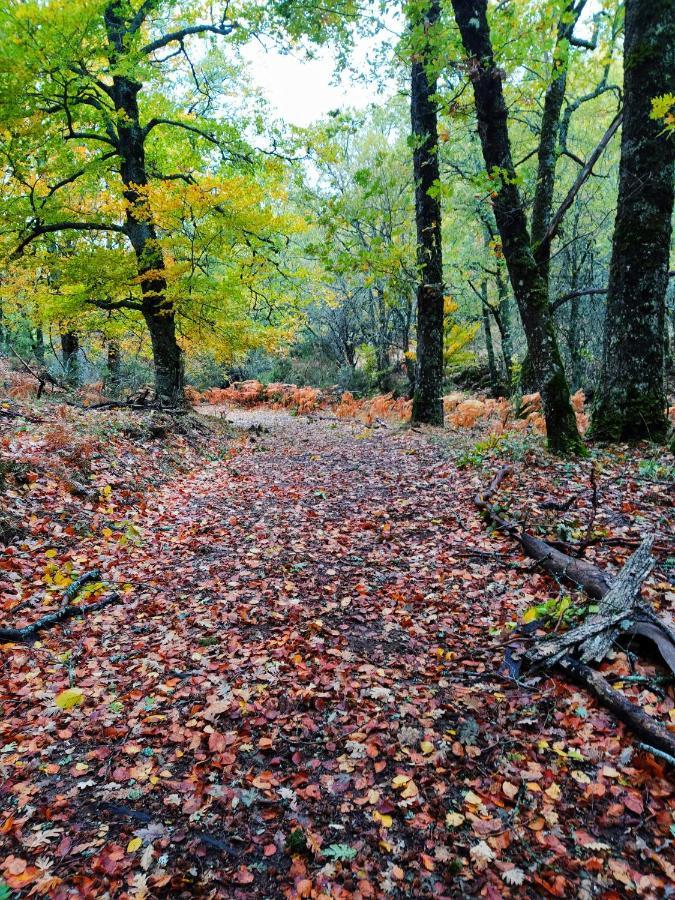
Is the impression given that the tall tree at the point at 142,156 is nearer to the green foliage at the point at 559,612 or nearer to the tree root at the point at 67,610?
the tree root at the point at 67,610

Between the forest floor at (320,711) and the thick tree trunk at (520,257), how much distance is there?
0.98 meters

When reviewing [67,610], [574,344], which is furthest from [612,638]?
[574,344]

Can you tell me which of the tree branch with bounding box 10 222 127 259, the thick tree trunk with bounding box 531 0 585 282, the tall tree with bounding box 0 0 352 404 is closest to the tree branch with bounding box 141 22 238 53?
the tall tree with bounding box 0 0 352 404

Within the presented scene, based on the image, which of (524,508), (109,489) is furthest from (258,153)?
(524,508)

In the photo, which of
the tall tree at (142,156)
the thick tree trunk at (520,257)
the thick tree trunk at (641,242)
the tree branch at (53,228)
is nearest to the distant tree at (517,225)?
the thick tree trunk at (520,257)

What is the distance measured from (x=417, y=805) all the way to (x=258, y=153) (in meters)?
12.8

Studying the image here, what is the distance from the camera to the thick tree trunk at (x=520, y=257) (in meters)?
6.30

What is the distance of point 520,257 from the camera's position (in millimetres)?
6754

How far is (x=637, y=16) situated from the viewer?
620 centimetres

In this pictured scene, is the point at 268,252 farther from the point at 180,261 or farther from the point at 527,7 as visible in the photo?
the point at 527,7

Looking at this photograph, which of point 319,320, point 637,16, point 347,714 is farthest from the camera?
point 319,320

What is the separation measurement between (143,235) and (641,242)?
1001 cm

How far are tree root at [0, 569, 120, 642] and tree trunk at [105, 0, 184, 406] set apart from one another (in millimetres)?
7354

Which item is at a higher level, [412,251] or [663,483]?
[412,251]
